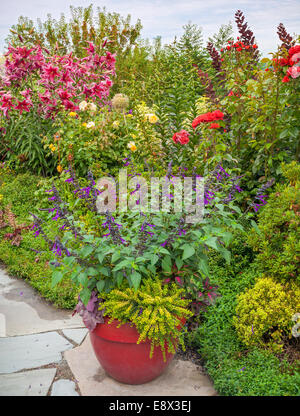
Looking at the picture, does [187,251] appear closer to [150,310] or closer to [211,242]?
[211,242]

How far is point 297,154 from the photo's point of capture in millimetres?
3561

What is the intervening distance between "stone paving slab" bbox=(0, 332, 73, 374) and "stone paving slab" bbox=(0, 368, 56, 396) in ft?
0.24

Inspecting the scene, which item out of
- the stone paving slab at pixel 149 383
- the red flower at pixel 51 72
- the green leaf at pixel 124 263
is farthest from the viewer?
the red flower at pixel 51 72

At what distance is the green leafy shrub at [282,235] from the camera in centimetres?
250

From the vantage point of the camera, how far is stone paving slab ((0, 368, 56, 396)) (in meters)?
2.14

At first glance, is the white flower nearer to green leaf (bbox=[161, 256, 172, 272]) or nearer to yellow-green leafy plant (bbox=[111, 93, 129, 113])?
yellow-green leafy plant (bbox=[111, 93, 129, 113])

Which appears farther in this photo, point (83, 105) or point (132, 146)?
point (83, 105)

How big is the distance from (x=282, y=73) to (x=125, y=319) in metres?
2.72

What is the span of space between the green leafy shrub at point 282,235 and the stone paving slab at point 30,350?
1556 mm

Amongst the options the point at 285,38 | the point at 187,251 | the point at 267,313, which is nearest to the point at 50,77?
the point at 285,38

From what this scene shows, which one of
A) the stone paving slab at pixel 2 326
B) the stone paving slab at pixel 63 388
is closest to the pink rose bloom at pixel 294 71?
the stone paving slab at pixel 63 388

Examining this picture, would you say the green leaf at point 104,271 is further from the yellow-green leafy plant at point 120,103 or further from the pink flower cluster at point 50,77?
the yellow-green leafy plant at point 120,103

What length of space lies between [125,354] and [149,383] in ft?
1.00

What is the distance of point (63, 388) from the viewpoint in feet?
7.08
